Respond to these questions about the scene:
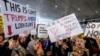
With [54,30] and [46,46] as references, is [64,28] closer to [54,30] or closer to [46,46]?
[54,30]

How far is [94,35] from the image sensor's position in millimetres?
→ 5934

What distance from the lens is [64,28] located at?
5.36m

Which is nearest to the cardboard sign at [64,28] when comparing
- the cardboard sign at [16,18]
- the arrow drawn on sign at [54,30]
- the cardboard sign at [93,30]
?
the arrow drawn on sign at [54,30]

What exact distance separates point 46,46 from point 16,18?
956 mm

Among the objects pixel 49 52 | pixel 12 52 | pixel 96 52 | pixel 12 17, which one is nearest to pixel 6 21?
pixel 12 17

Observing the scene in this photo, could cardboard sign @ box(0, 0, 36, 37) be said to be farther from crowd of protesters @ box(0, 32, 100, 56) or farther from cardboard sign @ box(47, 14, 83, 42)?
cardboard sign @ box(47, 14, 83, 42)

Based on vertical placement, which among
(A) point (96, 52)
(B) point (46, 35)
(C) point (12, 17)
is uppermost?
(C) point (12, 17)

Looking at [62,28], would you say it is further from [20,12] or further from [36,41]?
[20,12]

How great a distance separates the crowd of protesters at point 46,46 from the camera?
5125 mm

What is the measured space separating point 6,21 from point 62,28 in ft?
4.52

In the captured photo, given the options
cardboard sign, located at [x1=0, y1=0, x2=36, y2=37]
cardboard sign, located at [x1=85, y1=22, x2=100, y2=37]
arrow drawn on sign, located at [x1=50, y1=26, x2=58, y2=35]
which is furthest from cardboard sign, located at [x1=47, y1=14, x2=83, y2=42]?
cardboard sign, located at [x1=85, y1=22, x2=100, y2=37]

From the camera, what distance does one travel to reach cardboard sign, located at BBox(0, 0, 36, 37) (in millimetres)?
4418

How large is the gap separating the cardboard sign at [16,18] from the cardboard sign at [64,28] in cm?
43

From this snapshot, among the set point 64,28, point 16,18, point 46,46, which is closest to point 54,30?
point 64,28
